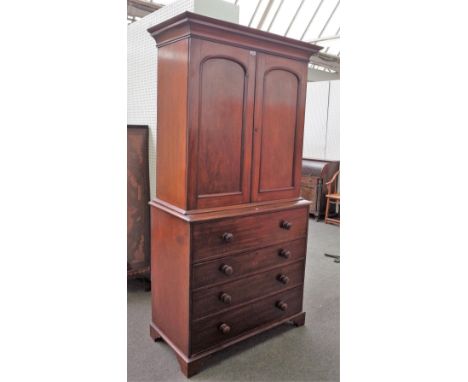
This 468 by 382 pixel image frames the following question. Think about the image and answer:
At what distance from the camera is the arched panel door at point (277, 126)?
200cm

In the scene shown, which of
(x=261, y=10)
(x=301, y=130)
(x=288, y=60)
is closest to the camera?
(x=288, y=60)

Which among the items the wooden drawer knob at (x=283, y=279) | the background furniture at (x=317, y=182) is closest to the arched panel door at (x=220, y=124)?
the wooden drawer knob at (x=283, y=279)

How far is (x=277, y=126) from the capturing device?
6.90ft

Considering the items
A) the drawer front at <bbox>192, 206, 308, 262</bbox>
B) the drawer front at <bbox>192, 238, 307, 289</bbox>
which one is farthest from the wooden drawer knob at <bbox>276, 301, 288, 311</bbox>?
the drawer front at <bbox>192, 206, 308, 262</bbox>

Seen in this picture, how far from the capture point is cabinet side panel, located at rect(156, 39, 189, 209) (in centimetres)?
176

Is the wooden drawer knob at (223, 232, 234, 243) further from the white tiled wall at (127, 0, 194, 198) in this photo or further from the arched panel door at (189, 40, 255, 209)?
the white tiled wall at (127, 0, 194, 198)

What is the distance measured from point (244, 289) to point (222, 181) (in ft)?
2.08

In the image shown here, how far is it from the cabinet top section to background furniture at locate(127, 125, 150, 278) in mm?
922

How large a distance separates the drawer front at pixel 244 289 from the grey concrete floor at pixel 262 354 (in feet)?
0.99

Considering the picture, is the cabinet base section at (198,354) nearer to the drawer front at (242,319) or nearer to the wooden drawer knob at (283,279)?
the drawer front at (242,319)
